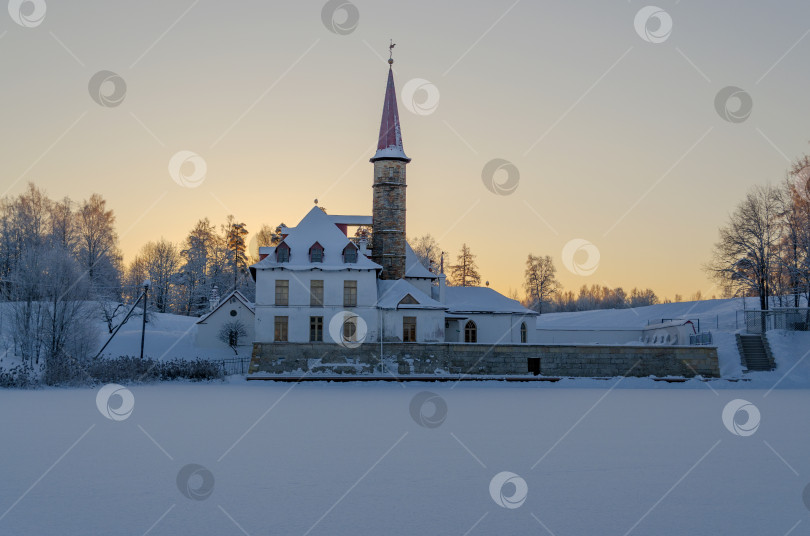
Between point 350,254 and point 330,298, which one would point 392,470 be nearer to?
point 330,298

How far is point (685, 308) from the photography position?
76.1m

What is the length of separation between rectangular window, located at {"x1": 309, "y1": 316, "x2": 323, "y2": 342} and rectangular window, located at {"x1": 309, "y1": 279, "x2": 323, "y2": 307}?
2.72 feet

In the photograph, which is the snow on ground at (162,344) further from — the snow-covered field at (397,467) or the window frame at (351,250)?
the snow-covered field at (397,467)

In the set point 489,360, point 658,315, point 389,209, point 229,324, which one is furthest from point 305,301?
point 658,315

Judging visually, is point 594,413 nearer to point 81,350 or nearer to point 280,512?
point 280,512

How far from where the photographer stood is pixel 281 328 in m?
44.1

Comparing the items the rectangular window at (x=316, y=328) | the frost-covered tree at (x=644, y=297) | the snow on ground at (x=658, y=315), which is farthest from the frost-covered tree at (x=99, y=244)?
the frost-covered tree at (x=644, y=297)

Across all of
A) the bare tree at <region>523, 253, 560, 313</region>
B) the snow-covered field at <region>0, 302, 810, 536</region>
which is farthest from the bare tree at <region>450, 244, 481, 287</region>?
the snow-covered field at <region>0, 302, 810, 536</region>

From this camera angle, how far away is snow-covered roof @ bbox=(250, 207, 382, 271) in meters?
44.3

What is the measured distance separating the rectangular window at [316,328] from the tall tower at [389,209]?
6602 millimetres

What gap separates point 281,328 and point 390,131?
15.3 metres

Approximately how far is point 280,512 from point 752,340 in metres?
39.4

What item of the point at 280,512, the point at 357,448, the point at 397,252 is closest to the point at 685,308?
the point at 397,252

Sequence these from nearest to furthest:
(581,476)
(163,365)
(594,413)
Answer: (581,476)
(594,413)
(163,365)
